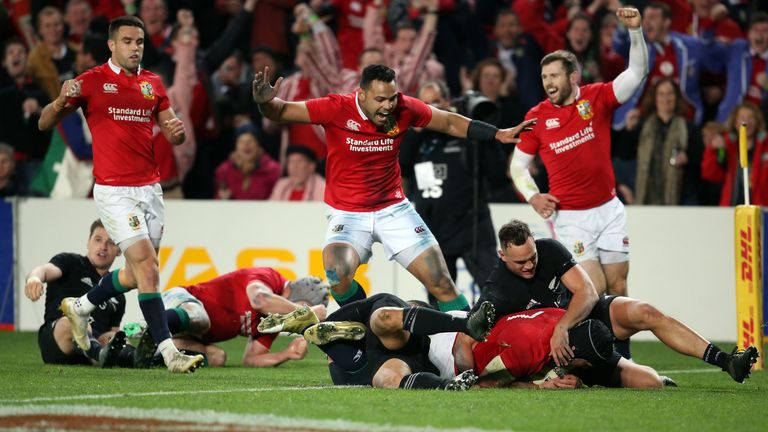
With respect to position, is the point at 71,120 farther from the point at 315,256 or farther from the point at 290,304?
the point at 290,304

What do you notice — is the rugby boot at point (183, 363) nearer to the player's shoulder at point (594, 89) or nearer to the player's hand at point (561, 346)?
the player's hand at point (561, 346)

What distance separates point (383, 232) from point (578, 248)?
1658 mm

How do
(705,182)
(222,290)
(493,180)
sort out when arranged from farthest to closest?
(705,182)
(493,180)
(222,290)

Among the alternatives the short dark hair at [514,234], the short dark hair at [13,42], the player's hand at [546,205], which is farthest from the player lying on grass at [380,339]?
the short dark hair at [13,42]

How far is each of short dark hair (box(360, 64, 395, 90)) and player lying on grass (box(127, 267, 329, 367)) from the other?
75.4 inches

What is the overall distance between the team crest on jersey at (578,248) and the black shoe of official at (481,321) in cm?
289

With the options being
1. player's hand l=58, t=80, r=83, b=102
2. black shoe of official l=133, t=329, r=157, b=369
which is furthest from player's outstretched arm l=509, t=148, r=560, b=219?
player's hand l=58, t=80, r=83, b=102

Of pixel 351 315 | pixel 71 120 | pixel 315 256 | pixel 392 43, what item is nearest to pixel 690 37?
pixel 392 43

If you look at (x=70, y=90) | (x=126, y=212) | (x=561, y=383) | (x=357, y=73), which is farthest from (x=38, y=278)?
(x=357, y=73)

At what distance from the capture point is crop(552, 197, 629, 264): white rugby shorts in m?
10.0

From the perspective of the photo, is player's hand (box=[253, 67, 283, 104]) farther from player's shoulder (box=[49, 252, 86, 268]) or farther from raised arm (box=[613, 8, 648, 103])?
raised arm (box=[613, 8, 648, 103])

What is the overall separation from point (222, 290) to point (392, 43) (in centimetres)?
607

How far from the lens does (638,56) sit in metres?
9.62

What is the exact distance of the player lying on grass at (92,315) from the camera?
377 inches
